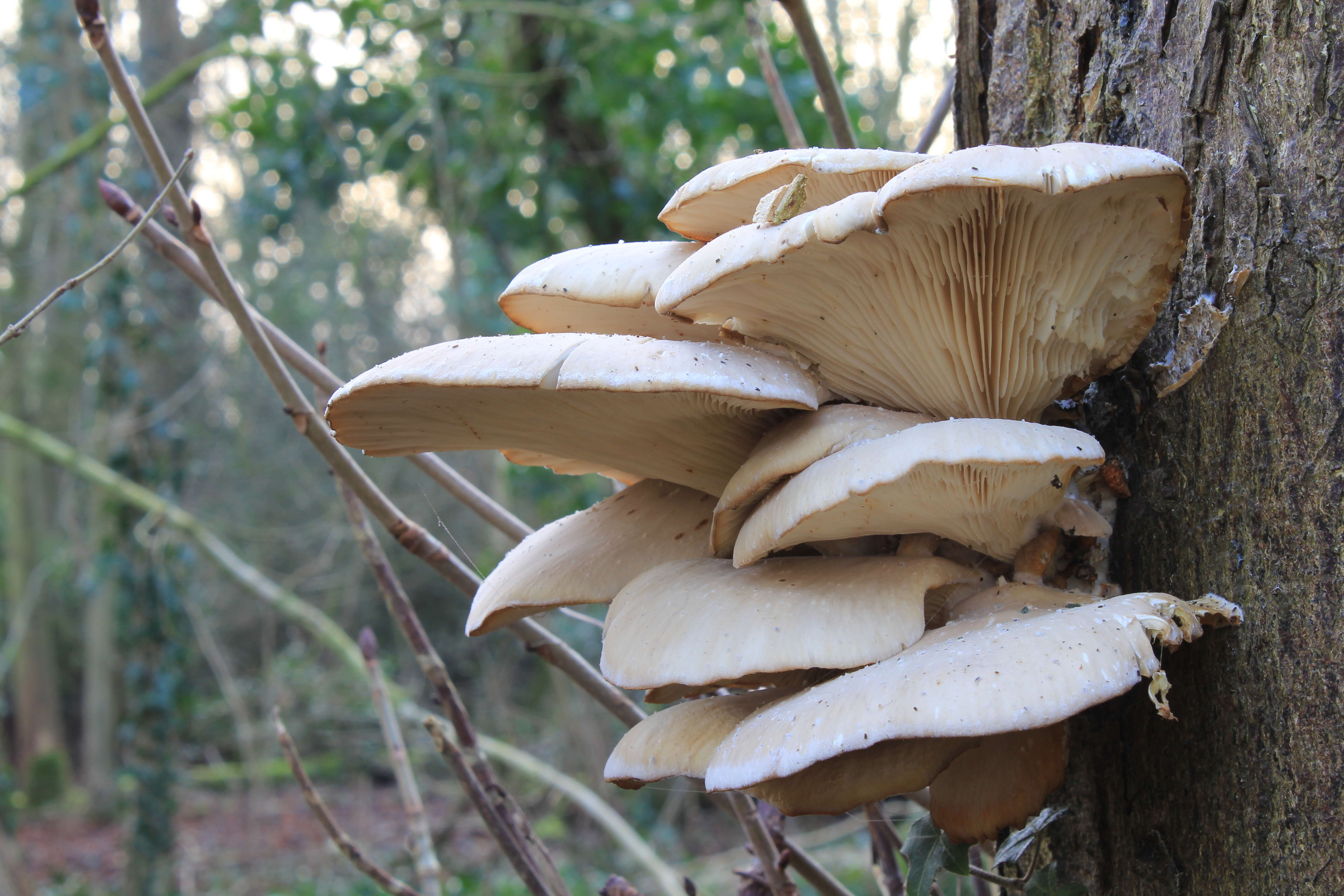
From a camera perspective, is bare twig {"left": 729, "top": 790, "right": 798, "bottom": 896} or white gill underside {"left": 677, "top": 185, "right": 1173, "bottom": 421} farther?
bare twig {"left": 729, "top": 790, "right": 798, "bottom": 896}

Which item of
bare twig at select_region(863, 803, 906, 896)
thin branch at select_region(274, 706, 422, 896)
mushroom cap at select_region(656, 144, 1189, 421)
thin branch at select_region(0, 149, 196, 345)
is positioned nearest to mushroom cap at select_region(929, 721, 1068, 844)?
bare twig at select_region(863, 803, 906, 896)

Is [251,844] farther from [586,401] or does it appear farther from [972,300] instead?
[972,300]

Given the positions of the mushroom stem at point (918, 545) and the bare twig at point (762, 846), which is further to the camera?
the bare twig at point (762, 846)

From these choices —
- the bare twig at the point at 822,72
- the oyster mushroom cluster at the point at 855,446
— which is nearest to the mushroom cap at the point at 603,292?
the oyster mushroom cluster at the point at 855,446

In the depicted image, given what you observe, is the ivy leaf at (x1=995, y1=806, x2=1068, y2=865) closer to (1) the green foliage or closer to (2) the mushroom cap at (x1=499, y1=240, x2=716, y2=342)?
(2) the mushroom cap at (x1=499, y1=240, x2=716, y2=342)

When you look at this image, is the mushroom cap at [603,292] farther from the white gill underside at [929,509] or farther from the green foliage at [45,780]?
the green foliage at [45,780]

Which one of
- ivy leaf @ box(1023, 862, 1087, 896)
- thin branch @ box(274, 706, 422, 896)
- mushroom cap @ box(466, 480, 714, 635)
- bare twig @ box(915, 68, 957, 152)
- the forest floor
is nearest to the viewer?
ivy leaf @ box(1023, 862, 1087, 896)

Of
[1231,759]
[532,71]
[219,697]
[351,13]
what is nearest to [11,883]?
[351,13]
